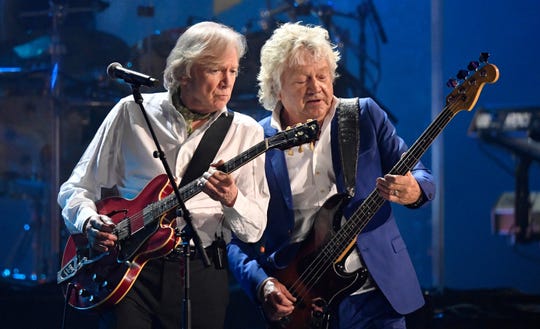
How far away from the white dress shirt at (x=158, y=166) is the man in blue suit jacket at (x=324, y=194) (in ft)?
0.55

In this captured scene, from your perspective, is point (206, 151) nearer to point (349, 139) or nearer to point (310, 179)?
point (310, 179)

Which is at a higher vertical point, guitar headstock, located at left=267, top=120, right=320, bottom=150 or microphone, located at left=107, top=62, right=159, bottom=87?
microphone, located at left=107, top=62, right=159, bottom=87

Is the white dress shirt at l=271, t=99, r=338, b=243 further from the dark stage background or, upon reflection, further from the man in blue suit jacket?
the dark stage background

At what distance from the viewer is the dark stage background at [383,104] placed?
568 centimetres

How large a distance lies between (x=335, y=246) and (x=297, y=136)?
1.82 ft

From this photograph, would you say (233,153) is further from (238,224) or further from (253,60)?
(253,60)

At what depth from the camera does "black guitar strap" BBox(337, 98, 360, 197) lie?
3.51 meters

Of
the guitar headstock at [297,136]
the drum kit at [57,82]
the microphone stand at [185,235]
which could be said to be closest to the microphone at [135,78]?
the microphone stand at [185,235]

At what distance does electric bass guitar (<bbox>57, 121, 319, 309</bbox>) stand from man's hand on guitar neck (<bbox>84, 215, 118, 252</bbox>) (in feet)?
0.15

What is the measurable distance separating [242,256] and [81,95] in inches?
101

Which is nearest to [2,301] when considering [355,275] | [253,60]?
[253,60]

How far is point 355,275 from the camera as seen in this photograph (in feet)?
11.3

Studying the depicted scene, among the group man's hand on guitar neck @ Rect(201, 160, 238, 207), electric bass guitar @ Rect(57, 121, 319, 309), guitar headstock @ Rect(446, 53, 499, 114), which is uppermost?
guitar headstock @ Rect(446, 53, 499, 114)

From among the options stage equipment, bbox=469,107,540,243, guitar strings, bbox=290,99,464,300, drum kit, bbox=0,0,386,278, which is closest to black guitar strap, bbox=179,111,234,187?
guitar strings, bbox=290,99,464,300
